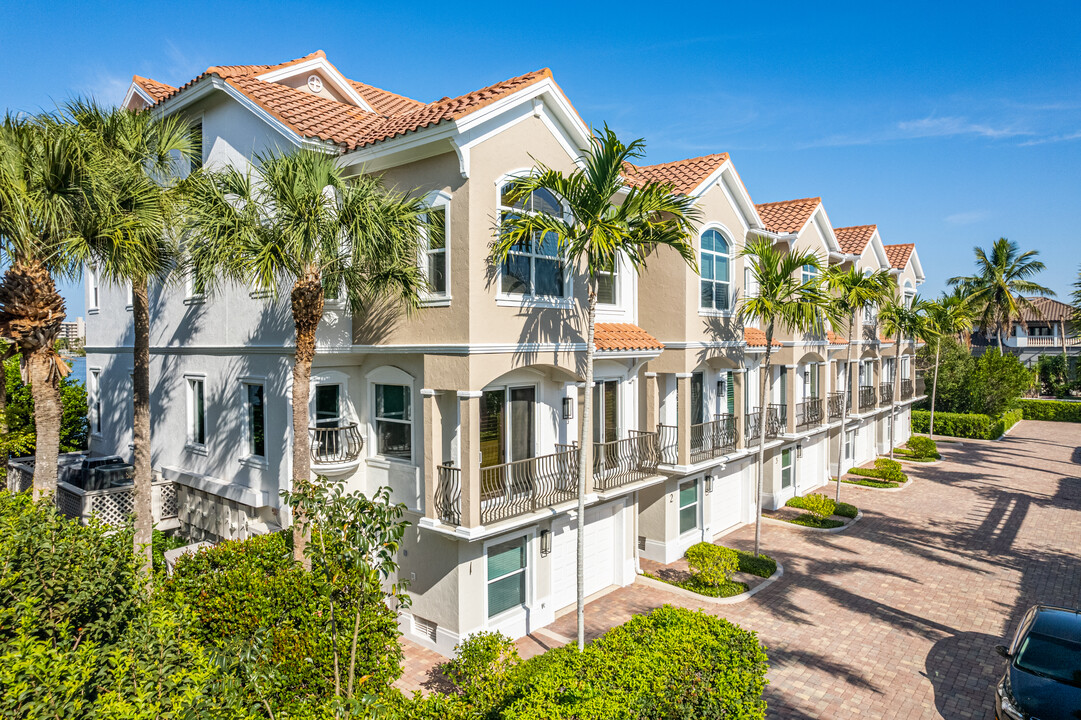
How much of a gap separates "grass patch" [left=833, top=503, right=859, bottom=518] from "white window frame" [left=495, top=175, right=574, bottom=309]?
1557 centimetres

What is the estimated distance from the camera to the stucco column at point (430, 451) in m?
12.1

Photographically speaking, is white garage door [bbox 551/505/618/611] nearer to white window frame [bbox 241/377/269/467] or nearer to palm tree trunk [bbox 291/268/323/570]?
palm tree trunk [bbox 291/268/323/570]

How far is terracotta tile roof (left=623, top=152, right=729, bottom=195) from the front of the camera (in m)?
17.3

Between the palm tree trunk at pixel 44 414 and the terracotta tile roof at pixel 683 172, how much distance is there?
13551 millimetres

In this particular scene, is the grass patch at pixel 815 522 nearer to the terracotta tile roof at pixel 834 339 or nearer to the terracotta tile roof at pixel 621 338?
the terracotta tile roof at pixel 834 339

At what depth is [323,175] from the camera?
11016 mm

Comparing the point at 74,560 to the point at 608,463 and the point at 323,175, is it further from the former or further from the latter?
the point at 608,463

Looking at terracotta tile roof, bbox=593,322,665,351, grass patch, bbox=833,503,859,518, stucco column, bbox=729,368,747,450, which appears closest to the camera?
terracotta tile roof, bbox=593,322,665,351

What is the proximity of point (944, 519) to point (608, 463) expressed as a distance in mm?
15328

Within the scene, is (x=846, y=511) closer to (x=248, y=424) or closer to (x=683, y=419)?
(x=683, y=419)

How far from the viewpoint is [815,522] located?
2195cm

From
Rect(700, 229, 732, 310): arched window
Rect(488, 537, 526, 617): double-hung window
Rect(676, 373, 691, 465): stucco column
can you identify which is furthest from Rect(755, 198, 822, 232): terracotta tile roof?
Rect(488, 537, 526, 617): double-hung window

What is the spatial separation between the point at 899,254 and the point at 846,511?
18.0 metres

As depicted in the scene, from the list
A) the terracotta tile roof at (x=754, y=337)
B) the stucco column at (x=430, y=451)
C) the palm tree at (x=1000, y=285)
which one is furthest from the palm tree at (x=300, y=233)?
the palm tree at (x=1000, y=285)
